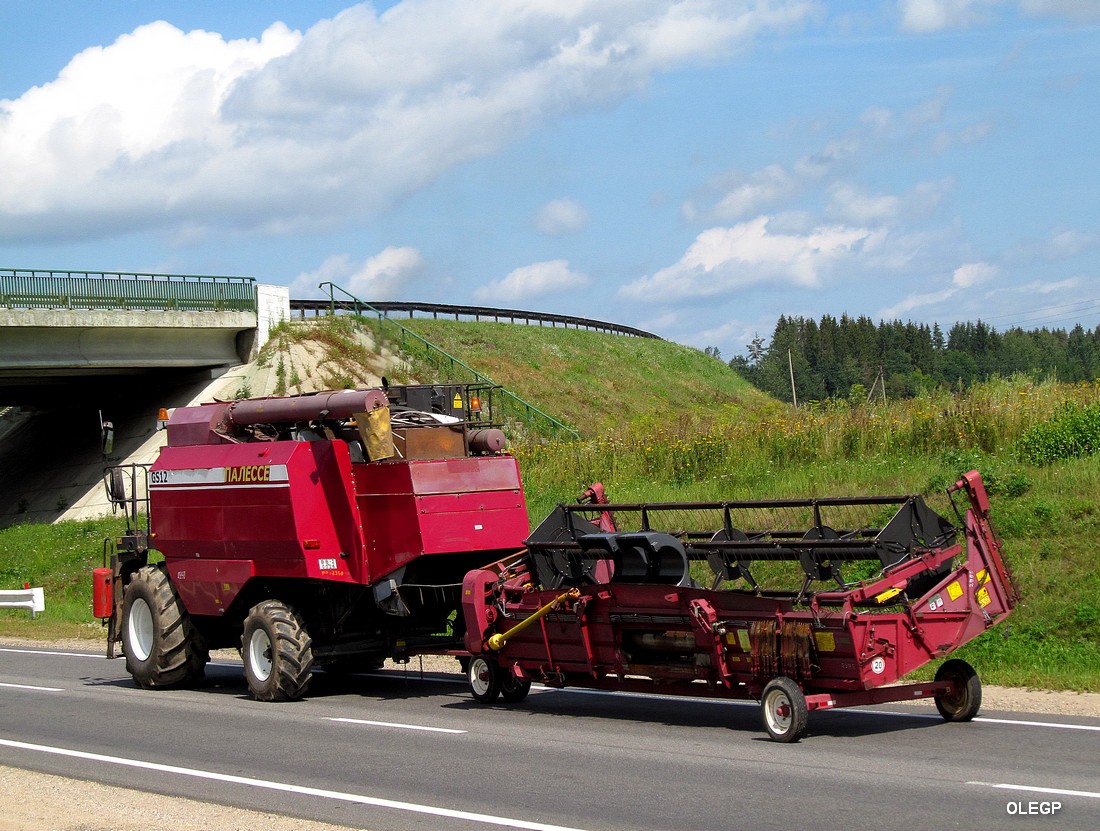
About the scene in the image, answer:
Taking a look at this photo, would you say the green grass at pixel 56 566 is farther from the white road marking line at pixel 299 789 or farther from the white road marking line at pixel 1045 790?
the white road marking line at pixel 1045 790

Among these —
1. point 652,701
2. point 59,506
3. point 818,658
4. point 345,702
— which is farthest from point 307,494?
point 59,506

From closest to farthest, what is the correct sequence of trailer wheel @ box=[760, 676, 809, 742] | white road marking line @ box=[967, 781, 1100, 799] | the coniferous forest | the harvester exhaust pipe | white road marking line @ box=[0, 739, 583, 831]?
white road marking line @ box=[967, 781, 1100, 799]
white road marking line @ box=[0, 739, 583, 831]
trailer wheel @ box=[760, 676, 809, 742]
the harvester exhaust pipe
the coniferous forest

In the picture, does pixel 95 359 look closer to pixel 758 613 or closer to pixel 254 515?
pixel 254 515

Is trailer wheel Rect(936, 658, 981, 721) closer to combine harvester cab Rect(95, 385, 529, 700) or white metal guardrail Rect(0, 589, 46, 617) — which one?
combine harvester cab Rect(95, 385, 529, 700)

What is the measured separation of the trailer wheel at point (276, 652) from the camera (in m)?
13.9

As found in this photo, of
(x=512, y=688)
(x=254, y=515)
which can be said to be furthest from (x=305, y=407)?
(x=512, y=688)

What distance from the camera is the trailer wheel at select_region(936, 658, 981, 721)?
10.5 m

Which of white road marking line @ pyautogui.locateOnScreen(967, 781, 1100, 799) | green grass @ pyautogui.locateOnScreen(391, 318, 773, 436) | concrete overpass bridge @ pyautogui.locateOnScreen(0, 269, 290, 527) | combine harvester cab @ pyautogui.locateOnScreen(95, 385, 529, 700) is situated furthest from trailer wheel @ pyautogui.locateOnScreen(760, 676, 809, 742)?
green grass @ pyautogui.locateOnScreen(391, 318, 773, 436)

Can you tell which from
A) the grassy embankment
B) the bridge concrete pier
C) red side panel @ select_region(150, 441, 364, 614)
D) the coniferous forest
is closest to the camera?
red side panel @ select_region(150, 441, 364, 614)

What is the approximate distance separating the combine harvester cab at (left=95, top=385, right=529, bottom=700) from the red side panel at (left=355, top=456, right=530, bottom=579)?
0.05 feet

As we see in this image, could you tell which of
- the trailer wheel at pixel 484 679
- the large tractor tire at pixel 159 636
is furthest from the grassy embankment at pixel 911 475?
the large tractor tire at pixel 159 636

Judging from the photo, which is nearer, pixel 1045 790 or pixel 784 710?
pixel 1045 790

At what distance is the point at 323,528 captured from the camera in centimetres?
1413

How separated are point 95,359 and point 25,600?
7.81 metres
